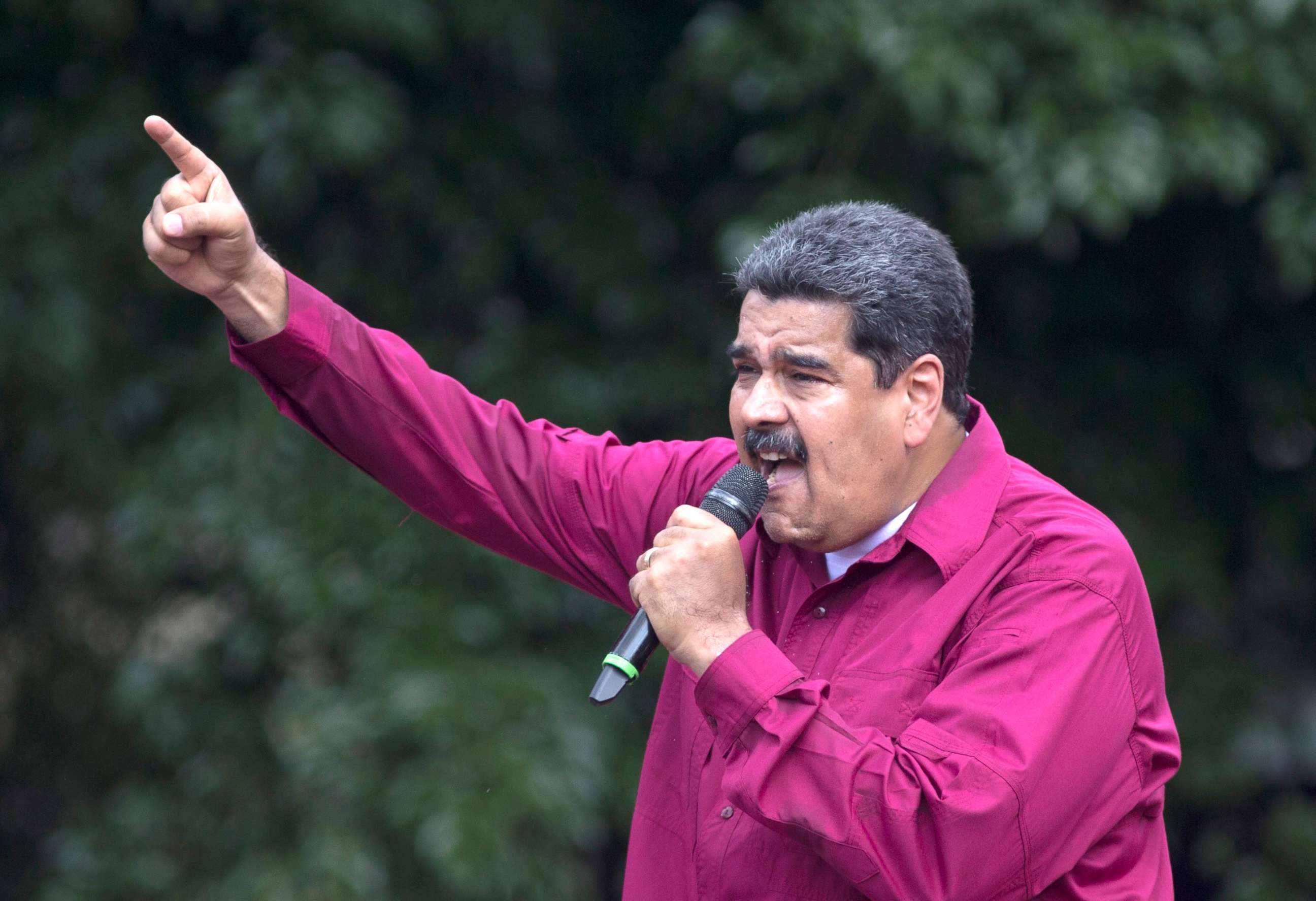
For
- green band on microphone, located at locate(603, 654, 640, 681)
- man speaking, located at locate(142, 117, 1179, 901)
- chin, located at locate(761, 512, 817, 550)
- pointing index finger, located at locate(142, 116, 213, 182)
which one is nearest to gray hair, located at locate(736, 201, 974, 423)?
man speaking, located at locate(142, 117, 1179, 901)

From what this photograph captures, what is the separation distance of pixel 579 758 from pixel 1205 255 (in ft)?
7.58

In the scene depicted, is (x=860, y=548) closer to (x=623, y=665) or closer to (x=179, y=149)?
(x=623, y=665)

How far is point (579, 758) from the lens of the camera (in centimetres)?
362

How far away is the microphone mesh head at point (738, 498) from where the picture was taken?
1.79 m

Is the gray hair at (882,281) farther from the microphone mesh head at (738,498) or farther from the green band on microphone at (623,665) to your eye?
the green band on microphone at (623,665)

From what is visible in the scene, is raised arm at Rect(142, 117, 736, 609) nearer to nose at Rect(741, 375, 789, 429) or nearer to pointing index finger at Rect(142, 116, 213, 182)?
pointing index finger at Rect(142, 116, 213, 182)

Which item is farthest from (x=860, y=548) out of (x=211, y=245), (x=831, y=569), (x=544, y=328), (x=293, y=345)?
(x=544, y=328)

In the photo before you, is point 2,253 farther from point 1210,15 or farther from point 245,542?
point 1210,15

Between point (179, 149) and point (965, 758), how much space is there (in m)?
1.16

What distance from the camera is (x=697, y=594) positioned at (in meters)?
1.61

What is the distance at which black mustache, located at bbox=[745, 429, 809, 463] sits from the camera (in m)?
1.80

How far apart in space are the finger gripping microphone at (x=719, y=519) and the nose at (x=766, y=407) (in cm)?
7

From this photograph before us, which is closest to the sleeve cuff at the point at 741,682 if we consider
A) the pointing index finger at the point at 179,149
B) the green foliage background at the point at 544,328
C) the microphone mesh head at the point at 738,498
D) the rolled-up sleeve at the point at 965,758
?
the rolled-up sleeve at the point at 965,758

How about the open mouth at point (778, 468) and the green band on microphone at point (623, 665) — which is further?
the open mouth at point (778, 468)
